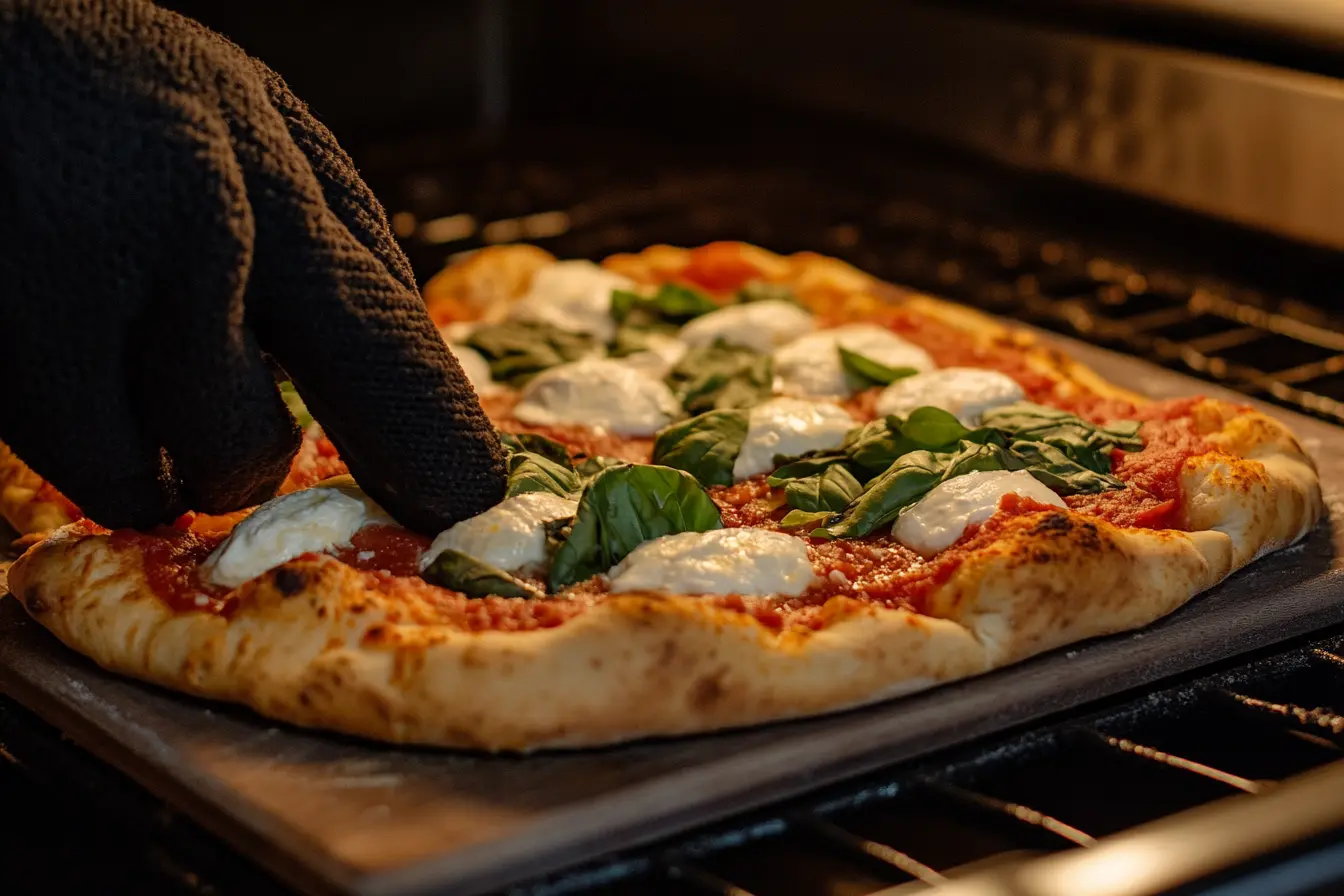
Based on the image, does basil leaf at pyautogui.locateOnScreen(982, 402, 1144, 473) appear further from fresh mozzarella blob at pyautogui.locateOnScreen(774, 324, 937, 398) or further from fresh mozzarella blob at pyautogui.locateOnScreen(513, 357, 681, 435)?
fresh mozzarella blob at pyautogui.locateOnScreen(513, 357, 681, 435)

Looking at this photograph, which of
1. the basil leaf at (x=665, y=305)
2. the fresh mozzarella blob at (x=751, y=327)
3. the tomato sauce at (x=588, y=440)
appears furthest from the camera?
the basil leaf at (x=665, y=305)

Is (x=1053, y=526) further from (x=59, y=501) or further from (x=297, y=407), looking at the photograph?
(x=59, y=501)

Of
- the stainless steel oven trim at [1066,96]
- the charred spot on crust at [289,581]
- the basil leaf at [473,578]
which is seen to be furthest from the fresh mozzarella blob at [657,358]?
the stainless steel oven trim at [1066,96]

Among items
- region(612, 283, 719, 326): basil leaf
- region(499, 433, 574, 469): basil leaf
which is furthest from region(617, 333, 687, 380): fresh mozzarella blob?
region(499, 433, 574, 469): basil leaf

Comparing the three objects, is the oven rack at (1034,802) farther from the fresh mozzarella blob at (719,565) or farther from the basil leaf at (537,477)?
the basil leaf at (537,477)

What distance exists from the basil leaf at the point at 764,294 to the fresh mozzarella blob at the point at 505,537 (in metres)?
1.36

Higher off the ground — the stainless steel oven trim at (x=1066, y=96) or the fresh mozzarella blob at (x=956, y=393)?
the stainless steel oven trim at (x=1066, y=96)

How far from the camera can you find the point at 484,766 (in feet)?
6.81

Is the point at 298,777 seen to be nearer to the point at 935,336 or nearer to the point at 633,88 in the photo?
the point at 935,336

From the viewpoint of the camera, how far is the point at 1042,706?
2250mm

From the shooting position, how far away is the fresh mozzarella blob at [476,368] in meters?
3.25

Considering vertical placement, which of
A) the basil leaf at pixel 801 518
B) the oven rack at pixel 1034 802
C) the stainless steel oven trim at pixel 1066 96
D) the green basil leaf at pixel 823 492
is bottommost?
the oven rack at pixel 1034 802

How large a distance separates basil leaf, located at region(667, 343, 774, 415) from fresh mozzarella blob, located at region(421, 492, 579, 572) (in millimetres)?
680

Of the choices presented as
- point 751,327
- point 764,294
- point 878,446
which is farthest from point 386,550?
point 764,294
